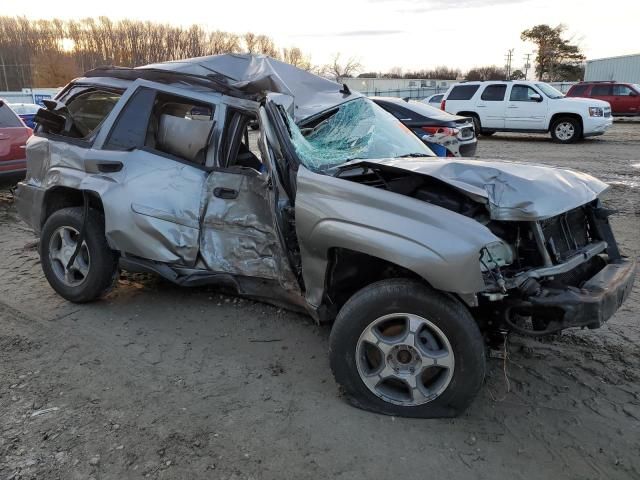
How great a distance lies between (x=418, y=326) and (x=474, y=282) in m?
0.42

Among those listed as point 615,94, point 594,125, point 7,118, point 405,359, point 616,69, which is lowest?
point 405,359

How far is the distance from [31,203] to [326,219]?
311 cm

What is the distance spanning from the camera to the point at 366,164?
3.12 metres

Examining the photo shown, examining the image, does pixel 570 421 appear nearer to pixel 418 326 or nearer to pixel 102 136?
pixel 418 326

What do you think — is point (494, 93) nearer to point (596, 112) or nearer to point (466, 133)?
point (596, 112)

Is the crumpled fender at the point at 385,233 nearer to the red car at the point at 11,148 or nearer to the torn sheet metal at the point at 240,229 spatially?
the torn sheet metal at the point at 240,229

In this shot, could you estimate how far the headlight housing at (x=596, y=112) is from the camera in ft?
52.3

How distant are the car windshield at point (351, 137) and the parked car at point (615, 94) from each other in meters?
21.6

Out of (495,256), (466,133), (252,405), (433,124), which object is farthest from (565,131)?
(252,405)

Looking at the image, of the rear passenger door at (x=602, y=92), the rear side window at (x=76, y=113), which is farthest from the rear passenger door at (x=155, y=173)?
the rear passenger door at (x=602, y=92)

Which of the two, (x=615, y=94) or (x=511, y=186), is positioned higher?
(x=615, y=94)

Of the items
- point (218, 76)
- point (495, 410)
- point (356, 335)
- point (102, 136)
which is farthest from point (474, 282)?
point (102, 136)

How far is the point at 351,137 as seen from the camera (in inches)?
158

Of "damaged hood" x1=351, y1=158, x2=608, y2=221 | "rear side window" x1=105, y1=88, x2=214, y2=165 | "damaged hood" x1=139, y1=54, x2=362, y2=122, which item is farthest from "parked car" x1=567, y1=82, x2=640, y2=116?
"rear side window" x1=105, y1=88, x2=214, y2=165
